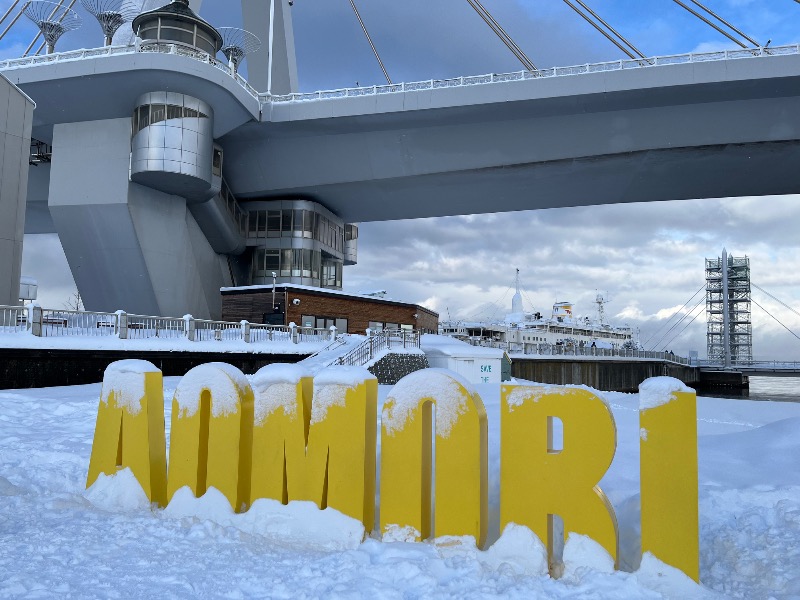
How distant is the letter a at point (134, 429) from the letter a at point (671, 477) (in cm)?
540

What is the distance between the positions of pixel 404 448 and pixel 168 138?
1369 inches

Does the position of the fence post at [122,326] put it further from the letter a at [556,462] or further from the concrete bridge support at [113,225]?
the letter a at [556,462]

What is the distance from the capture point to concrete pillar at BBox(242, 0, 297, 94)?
51656 millimetres

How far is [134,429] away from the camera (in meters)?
7.31

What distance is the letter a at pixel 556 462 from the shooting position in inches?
200

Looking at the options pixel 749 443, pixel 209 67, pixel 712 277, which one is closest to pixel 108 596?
pixel 749 443

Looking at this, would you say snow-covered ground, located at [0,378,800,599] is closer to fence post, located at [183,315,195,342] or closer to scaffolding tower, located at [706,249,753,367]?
fence post, located at [183,315,195,342]

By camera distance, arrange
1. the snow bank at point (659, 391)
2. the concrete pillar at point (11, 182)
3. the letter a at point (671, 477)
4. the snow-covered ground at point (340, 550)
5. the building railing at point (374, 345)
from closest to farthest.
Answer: the snow-covered ground at point (340, 550), the letter a at point (671, 477), the snow bank at point (659, 391), the concrete pillar at point (11, 182), the building railing at point (374, 345)

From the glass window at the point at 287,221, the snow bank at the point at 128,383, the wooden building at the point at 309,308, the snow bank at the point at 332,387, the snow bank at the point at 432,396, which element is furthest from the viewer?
the glass window at the point at 287,221

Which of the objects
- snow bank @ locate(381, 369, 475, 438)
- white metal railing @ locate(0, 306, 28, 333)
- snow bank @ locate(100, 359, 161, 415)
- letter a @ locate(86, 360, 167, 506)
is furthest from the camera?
white metal railing @ locate(0, 306, 28, 333)

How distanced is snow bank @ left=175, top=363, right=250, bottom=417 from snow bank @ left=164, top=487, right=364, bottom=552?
0.91 metres

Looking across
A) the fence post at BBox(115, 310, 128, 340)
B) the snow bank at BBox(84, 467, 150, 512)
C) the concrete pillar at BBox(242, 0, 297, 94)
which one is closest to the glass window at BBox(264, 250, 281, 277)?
the concrete pillar at BBox(242, 0, 297, 94)

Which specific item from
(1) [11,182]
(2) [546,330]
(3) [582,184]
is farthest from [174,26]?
(2) [546,330]

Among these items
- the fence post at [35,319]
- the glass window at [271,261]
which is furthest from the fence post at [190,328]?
the glass window at [271,261]
